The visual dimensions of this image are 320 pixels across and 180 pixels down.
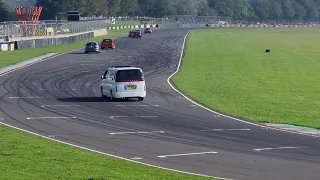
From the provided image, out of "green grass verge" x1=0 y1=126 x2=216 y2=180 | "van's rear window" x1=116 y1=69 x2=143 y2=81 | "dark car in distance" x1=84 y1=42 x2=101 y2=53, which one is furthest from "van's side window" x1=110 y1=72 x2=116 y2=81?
"dark car in distance" x1=84 y1=42 x2=101 y2=53

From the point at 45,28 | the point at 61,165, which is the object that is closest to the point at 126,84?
the point at 61,165

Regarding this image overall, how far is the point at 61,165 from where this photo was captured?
20.8 m

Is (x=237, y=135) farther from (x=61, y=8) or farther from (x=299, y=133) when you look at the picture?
(x=61, y=8)

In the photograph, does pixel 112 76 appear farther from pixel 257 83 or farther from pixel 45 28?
pixel 45 28

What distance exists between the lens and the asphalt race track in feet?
74.8

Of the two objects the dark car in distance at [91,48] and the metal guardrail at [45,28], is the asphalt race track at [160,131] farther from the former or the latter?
the metal guardrail at [45,28]

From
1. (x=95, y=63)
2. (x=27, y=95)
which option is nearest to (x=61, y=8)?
(x=95, y=63)

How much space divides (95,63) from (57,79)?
16.4m

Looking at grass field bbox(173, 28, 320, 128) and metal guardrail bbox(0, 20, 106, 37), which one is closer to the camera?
grass field bbox(173, 28, 320, 128)

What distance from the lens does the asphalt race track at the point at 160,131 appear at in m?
22.8

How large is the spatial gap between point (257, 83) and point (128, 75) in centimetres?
1430

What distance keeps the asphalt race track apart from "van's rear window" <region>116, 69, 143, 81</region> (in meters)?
1.32

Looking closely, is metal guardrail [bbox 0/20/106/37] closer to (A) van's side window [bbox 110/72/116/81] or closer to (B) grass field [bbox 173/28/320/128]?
(B) grass field [bbox 173/28/320/128]

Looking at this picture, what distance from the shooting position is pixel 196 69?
64062 mm
